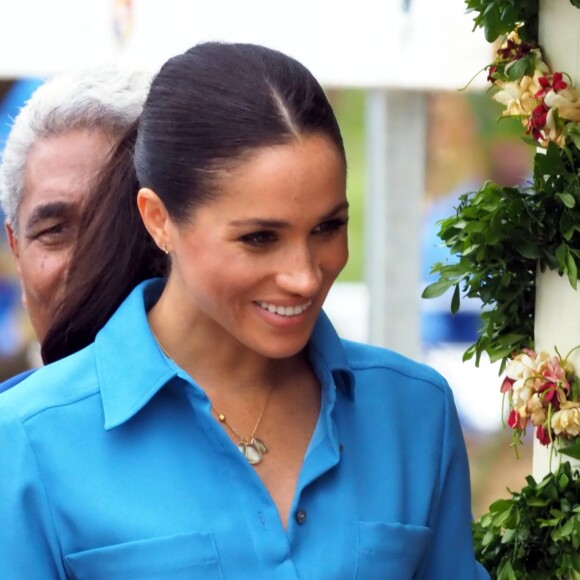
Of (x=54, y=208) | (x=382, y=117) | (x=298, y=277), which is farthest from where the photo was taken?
(x=382, y=117)

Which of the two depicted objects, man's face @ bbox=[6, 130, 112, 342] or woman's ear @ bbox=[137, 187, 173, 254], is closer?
woman's ear @ bbox=[137, 187, 173, 254]

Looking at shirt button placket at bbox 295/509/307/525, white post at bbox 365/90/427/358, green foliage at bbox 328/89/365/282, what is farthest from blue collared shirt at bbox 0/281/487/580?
green foliage at bbox 328/89/365/282

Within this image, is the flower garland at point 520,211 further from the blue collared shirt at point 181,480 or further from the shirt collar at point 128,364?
the shirt collar at point 128,364

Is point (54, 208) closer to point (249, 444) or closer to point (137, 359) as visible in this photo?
point (137, 359)

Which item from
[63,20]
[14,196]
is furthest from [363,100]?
[14,196]

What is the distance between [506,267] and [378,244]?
2761 millimetres

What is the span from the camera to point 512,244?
195cm

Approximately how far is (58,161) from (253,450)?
73 cm

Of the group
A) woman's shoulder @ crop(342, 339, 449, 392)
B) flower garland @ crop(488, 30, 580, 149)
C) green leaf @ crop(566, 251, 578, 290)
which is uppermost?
flower garland @ crop(488, 30, 580, 149)

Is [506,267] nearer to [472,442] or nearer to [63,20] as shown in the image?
[63,20]

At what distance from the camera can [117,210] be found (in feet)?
6.89

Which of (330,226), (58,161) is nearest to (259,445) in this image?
(330,226)

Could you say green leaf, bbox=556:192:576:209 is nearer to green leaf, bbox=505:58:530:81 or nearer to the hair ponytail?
green leaf, bbox=505:58:530:81

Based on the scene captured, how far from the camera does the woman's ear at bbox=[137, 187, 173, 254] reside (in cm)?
177
